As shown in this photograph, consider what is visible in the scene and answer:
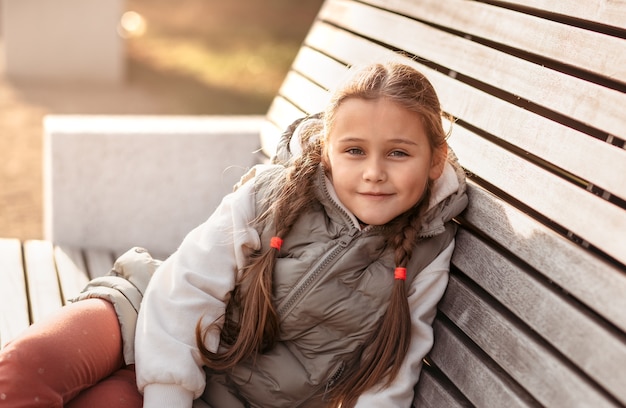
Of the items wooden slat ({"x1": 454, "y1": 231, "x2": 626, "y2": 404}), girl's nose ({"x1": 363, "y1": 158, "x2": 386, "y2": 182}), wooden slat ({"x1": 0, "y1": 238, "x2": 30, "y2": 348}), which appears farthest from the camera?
wooden slat ({"x1": 0, "y1": 238, "x2": 30, "y2": 348})

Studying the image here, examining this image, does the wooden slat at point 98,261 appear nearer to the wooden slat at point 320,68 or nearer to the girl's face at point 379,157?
the wooden slat at point 320,68

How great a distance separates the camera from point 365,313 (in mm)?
2371

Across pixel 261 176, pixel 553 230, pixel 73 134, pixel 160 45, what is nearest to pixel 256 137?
pixel 73 134

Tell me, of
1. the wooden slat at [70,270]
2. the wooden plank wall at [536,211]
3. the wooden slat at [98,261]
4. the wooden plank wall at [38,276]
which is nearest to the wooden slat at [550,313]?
the wooden plank wall at [536,211]

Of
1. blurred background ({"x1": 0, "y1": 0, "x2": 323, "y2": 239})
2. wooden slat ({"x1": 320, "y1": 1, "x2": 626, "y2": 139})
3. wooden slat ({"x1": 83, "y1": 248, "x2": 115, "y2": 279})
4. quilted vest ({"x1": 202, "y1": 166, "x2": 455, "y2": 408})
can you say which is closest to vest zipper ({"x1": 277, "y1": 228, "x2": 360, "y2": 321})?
quilted vest ({"x1": 202, "y1": 166, "x2": 455, "y2": 408})

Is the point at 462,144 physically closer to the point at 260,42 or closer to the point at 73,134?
the point at 73,134

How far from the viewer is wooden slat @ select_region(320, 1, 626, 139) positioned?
82.8 inches

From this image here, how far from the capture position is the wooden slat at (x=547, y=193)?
6.40 ft

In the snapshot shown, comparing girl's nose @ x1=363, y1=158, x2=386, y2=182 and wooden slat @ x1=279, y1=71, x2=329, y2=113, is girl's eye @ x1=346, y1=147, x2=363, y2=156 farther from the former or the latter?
wooden slat @ x1=279, y1=71, x2=329, y2=113

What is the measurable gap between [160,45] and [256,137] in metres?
8.50

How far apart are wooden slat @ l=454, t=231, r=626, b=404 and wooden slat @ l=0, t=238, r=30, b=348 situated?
151cm

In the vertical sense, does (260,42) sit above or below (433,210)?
below

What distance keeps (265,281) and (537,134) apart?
785mm

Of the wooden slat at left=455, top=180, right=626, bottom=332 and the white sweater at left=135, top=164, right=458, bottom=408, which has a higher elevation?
the wooden slat at left=455, top=180, right=626, bottom=332
